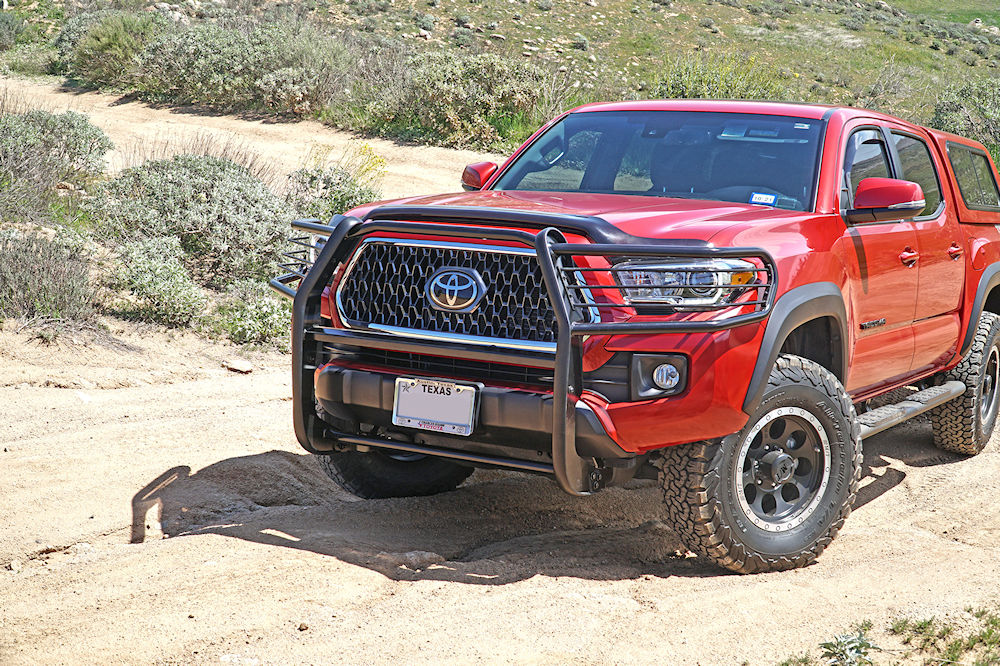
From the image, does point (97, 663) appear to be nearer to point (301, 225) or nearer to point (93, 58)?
point (301, 225)

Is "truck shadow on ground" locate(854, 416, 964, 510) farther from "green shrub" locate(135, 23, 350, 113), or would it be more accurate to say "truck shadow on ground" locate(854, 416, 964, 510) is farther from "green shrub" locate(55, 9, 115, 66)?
"green shrub" locate(55, 9, 115, 66)

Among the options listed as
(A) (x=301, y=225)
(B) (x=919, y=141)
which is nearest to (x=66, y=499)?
(A) (x=301, y=225)

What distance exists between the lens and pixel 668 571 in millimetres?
3957

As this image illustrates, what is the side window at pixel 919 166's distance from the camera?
207 inches

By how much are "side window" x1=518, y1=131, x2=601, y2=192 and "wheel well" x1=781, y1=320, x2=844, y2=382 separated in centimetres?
139

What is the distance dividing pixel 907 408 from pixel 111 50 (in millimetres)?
19910

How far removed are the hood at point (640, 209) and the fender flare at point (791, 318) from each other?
0.34 meters

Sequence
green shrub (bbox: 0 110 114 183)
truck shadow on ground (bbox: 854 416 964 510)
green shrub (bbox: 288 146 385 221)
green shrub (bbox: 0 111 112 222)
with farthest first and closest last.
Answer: green shrub (bbox: 288 146 385 221)
green shrub (bbox: 0 110 114 183)
green shrub (bbox: 0 111 112 222)
truck shadow on ground (bbox: 854 416 964 510)

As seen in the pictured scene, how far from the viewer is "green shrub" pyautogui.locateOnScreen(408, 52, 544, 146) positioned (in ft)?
55.7

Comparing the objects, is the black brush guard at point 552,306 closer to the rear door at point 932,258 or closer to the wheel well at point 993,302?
the rear door at point 932,258

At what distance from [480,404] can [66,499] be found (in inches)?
87.2

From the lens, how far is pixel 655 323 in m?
3.36

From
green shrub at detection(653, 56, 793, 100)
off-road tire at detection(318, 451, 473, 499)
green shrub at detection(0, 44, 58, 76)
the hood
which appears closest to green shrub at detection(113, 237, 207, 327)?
off-road tire at detection(318, 451, 473, 499)

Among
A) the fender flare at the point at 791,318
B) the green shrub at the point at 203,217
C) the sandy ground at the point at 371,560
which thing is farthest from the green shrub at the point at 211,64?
the fender flare at the point at 791,318
